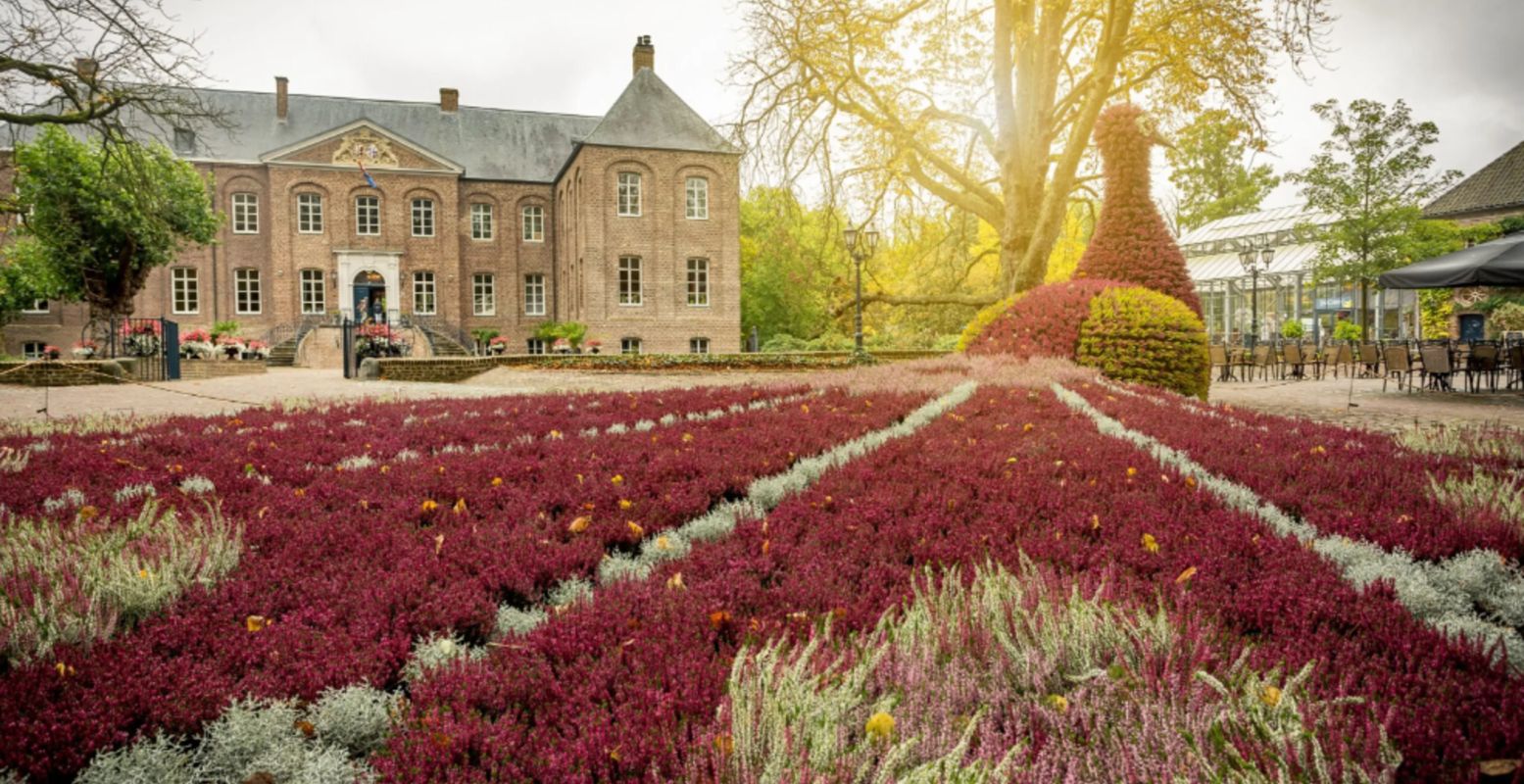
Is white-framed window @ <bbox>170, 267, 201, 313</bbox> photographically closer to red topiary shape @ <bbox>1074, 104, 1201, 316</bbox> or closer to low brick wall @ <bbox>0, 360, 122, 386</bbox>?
low brick wall @ <bbox>0, 360, 122, 386</bbox>

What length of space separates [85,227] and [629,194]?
19.3 m

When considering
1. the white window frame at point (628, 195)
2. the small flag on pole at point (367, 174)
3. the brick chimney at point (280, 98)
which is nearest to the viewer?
the white window frame at point (628, 195)

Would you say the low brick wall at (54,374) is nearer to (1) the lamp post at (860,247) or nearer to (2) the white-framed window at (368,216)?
(1) the lamp post at (860,247)

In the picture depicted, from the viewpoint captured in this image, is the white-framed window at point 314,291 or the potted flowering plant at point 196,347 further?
the white-framed window at point 314,291

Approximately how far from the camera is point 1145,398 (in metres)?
8.10

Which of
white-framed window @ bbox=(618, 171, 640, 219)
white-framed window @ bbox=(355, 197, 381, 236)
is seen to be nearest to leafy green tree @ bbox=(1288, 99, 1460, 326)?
white-framed window @ bbox=(618, 171, 640, 219)

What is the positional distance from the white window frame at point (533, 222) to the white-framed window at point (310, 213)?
925 centimetres

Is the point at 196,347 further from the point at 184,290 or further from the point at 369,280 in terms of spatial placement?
the point at 184,290

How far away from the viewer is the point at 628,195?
32969 millimetres

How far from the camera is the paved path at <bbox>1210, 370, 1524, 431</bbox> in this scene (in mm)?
9688

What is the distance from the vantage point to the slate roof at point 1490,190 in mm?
32875

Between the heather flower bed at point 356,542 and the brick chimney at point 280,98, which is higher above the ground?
the brick chimney at point 280,98

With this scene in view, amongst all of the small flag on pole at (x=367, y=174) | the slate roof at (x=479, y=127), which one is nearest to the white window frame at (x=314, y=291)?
the small flag on pole at (x=367, y=174)

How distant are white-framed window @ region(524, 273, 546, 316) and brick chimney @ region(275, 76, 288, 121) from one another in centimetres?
1469
